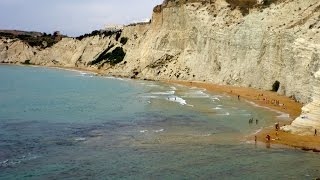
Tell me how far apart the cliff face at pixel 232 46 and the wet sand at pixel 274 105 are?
1.25 m

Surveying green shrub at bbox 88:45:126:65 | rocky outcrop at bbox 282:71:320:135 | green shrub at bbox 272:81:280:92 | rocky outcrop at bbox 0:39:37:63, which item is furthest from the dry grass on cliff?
rocky outcrop at bbox 0:39:37:63

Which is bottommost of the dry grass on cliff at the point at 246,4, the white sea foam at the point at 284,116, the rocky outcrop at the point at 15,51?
the white sea foam at the point at 284,116

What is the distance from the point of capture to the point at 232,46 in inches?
2655

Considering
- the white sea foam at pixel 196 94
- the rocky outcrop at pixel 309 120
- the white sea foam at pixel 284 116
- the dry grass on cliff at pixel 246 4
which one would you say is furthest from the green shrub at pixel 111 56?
the rocky outcrop at pixel 309 120

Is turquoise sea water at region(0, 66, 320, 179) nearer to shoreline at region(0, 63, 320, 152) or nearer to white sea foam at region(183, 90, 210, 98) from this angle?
shoreline at region(0, 63, 320, 152)

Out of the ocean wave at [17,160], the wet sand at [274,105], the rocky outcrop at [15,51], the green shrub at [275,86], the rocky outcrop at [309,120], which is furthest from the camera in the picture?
the rocky outcrop at [15,51]

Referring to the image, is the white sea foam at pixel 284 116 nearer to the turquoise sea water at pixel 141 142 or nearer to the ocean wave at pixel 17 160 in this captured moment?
the turquoise sea water at pixel 141 142

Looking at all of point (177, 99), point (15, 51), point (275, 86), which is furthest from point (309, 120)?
point (15, 51)

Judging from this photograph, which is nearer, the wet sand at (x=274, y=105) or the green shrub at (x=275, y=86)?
the wet sand at (x=274, y=105)

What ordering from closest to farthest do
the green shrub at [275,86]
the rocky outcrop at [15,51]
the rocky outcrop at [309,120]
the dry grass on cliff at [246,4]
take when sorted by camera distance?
the rocky outcrop at [309,120] < the green shrub at [275,86] < the dry grass on cliff at [246,4] < the rocky outcrop at [15,51]

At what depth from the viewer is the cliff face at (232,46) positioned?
4697cm

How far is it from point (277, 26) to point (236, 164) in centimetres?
3589

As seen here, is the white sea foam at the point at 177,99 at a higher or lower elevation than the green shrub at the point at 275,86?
lower

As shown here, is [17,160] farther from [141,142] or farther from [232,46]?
[232,46]
